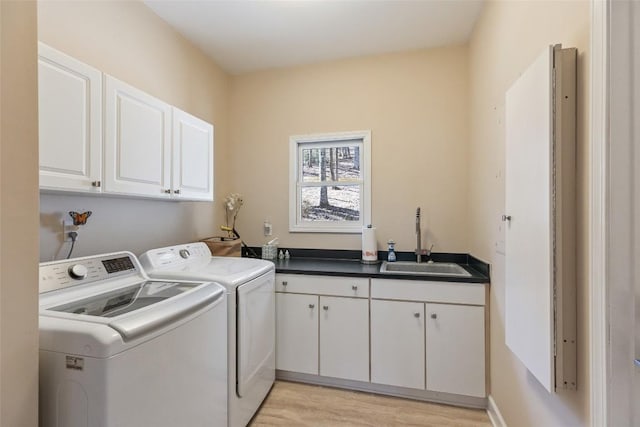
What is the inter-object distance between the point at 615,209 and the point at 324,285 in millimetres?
1696

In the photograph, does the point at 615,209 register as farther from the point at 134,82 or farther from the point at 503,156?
the point at 134,82

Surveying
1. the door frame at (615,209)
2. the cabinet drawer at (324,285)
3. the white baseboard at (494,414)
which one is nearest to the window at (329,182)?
the cabinet drawer at (324,285)

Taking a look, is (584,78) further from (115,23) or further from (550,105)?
(115,23)

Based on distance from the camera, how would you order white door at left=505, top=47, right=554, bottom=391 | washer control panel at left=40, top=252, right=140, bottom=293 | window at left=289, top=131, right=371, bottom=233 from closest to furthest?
white door at left=505, top=47, right=554, bottom=391, washer control panel at left=40, top=252, right=140, bottom=293, window at left=289, top=131, right=371, bottom=233

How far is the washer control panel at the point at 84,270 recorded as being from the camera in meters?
1.28

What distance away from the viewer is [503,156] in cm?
166

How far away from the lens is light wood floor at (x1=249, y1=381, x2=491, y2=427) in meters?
1.85

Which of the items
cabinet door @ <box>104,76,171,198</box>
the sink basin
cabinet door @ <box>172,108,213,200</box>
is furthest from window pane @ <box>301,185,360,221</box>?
cabinet door @ <box>104,76,171,198</box>

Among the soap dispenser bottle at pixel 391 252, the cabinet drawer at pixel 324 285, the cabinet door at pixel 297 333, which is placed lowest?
the cabinet door at pixel 297 333

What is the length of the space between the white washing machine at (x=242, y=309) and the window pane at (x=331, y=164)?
44.5 inches

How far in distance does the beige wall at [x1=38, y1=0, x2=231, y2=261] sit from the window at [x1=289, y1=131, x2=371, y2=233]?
2.53 ft

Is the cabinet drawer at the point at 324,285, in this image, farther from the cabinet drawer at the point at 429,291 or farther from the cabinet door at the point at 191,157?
the cabinet door at the point at 191,157

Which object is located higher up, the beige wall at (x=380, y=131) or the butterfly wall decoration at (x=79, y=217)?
the beige wall at (x=380, y=131)

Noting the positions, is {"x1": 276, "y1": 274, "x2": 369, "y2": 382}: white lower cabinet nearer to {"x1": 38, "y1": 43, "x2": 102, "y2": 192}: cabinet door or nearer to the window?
the window
